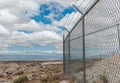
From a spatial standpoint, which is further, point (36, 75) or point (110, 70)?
point (36, 75)

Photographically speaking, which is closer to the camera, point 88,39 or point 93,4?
point 93,4

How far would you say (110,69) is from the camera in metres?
4.54

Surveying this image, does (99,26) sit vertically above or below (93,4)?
below

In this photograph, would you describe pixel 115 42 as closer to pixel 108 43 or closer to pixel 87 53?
pixel 108 43

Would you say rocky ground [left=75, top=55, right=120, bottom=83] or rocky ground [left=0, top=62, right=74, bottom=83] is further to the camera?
rocky ground [left=0, top=62, right=74, bottom=83]

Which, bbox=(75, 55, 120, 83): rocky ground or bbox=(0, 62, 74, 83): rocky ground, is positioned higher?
bbox=(75, 55, 120, 83): rocky ground

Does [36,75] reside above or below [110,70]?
below

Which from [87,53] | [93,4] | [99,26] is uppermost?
[93,4]

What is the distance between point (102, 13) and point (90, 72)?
249cm

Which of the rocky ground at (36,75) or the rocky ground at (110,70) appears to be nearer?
the rocky ground at (110,70)

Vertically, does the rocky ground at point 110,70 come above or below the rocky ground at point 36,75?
above

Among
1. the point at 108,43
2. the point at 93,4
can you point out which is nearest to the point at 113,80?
the point at 108,43

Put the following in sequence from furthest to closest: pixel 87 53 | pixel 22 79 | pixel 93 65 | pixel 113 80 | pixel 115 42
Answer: pixel 22 79
pixel 87 53
pixel 93 65
pixel 113 80
pixel 115 42

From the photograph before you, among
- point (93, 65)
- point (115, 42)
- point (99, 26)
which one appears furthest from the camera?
point (93, 65)
